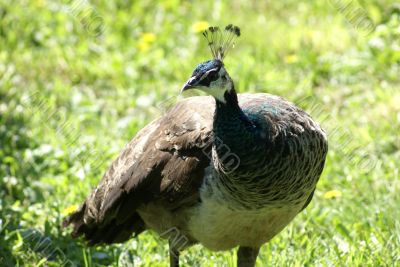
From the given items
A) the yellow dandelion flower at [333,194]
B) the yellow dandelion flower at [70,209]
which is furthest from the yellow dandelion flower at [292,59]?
the yellow dandelion flower at [70,209]

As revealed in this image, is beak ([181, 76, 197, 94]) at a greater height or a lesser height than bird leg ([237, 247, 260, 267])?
greater

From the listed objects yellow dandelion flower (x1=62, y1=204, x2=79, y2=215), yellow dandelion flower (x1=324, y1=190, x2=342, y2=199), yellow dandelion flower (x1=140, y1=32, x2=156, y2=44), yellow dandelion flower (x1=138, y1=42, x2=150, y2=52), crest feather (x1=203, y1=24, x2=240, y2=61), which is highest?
yellow dandelion flower (x1=140, y1=32, x2=156, y2=44)

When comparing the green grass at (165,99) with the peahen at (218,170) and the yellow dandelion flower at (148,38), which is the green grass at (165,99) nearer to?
the yellow dandelion flower at (148,38)

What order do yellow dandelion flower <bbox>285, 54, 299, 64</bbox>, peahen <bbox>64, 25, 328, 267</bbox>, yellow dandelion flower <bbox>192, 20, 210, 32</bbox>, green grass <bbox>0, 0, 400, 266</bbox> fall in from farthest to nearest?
yellow dandelion flower <bbox>192, 20, 210, 32</bbox>, yellow dandelion flower <bbox>285, 54, 299, 64</bbox>, green grass <bbox>0, 0, 400, 266</bbox>, peahen <bbox>64, 25, 328, 267</bbox>

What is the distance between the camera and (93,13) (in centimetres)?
770

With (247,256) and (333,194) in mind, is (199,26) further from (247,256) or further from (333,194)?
(247,256)

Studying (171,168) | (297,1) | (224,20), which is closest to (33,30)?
(224,20)

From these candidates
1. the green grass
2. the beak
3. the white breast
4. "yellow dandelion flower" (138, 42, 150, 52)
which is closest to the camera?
the beak

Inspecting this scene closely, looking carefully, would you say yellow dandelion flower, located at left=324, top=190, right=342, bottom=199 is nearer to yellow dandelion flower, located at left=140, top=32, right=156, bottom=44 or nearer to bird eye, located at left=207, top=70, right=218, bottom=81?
bird eye, located at left=207, top=70, right=218, bottom=81

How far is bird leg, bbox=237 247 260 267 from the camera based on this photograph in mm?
4293

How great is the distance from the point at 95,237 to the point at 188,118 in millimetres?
1051

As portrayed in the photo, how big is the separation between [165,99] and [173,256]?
2.49 m

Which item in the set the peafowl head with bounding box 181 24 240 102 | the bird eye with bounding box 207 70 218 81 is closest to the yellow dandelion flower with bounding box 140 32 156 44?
the peafowl head with bounding box 181 24 240 102

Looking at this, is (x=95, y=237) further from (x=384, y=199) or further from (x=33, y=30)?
(x=33, y=30)
